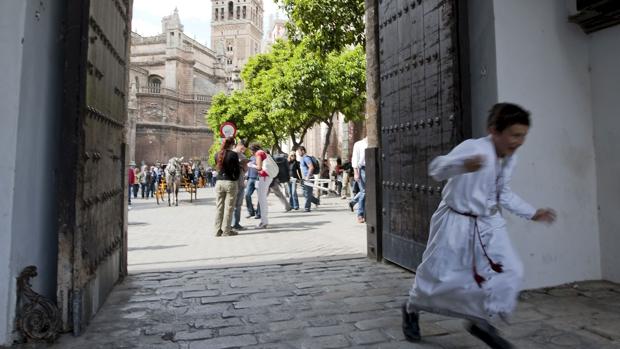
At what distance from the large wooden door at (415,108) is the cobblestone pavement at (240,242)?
140 cm

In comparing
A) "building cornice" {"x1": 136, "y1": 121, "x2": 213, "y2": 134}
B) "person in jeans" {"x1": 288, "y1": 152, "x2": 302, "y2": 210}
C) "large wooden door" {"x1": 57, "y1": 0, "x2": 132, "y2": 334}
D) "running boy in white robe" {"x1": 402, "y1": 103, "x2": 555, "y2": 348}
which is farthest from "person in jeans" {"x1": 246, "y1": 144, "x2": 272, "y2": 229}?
"building cornice" {"x1": 136, "y1": 121, "x2": 213, "y2": 134}

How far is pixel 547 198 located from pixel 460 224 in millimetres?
2033

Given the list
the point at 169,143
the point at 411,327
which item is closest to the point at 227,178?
the point at 411,327

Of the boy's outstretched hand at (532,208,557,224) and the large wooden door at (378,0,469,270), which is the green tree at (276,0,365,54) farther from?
the boy's outstretched hand at (532,208,557,224)

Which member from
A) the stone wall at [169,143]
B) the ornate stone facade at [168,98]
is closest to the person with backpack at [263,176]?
the ornate stone facade at [168,98]

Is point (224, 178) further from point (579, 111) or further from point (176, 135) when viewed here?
point (176, 135)

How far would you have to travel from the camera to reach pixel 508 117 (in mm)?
2551

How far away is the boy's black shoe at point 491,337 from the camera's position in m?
2.37

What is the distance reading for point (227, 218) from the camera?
830cm

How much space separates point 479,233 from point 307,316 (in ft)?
5.11

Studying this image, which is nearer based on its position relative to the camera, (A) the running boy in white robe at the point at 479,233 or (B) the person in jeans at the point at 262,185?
(A) the running boy in white robe at the point at 479,233

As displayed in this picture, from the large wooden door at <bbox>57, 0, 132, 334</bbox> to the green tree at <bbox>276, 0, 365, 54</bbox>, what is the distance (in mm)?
6704

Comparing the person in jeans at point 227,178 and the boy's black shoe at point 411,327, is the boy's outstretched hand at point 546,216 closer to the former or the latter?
the boy's black shoe at point 411,327

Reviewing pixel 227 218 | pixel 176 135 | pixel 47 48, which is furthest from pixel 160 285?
pixel 176 135
